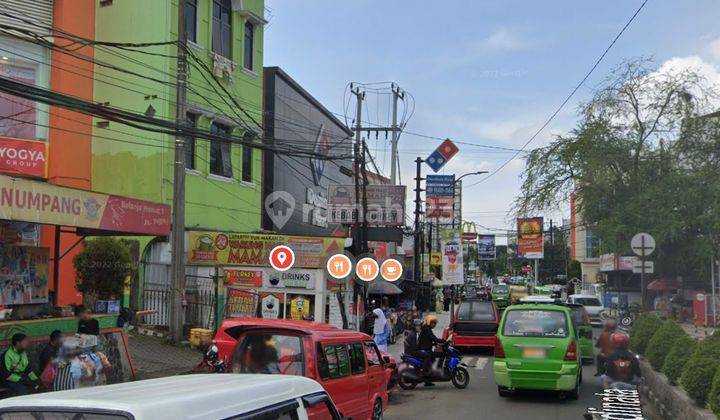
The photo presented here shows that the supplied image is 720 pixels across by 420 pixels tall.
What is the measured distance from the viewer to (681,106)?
35594mm

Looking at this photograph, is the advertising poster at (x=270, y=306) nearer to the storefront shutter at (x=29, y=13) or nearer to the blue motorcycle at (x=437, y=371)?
the blue motorcycle at (x=437, y=371)

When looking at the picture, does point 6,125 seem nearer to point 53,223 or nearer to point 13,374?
point 53,223

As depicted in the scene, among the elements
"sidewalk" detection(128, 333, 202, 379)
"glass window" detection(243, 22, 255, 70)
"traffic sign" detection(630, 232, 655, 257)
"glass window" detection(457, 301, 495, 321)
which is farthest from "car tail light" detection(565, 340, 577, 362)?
"glass window" detection(243, 22, 255, 70)

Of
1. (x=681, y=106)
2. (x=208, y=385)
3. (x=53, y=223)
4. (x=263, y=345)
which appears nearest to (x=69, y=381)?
(x=53, y=223)

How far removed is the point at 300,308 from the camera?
74.7ft

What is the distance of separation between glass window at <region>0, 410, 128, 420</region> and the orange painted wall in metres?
18.3

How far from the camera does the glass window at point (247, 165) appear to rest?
27859 millimetres

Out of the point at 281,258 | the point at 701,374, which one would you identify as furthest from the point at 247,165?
the point at 701,374

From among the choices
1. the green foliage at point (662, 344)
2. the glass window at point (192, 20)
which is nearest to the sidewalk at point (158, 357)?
the green foliage at point (662, 344)

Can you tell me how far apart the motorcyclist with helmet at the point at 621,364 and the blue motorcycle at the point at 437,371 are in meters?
5.22

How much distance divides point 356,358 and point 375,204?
21.3 meters

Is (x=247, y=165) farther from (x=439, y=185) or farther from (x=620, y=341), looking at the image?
(x=620, y=341)

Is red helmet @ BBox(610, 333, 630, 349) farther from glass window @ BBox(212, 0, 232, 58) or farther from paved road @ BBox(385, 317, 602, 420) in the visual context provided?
glass window @ BBox(212, 0, 232, 58)

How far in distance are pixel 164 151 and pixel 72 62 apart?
379 cm
